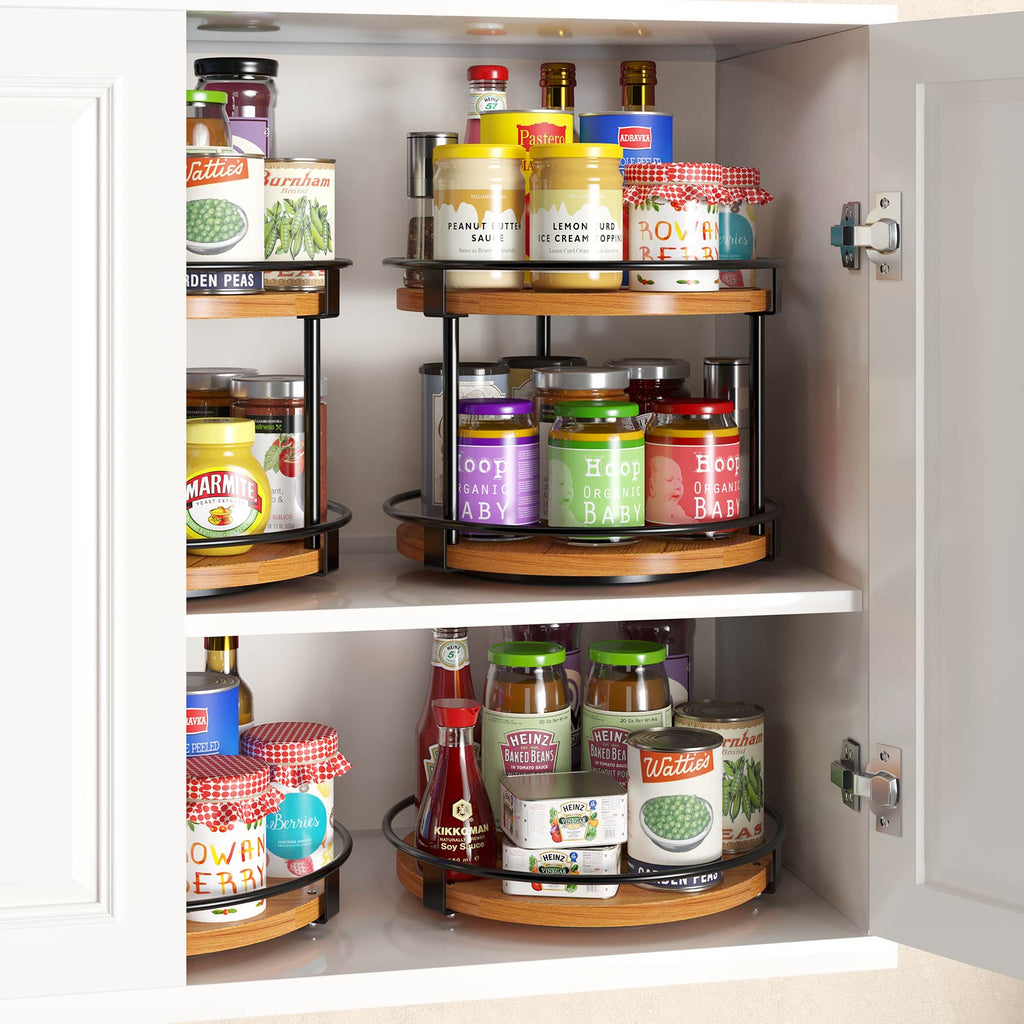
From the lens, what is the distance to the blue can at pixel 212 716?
112 cm

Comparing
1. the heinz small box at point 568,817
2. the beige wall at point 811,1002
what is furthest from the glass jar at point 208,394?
the beige wall at point 811,1002

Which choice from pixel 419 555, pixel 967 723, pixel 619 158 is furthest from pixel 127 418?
pixel 967 723

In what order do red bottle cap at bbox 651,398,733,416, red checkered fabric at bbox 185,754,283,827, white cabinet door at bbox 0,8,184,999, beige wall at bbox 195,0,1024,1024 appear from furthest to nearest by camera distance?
beige wall at bbox 195,0,1024,1024 < red bottle cap at bbox 651,398,733,416 < red checkered fabric at bbox 185,754,283,827 < white cabinet door at bbox 0,8,184,999

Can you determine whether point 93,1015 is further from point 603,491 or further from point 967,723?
point 967,723

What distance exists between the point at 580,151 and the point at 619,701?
0.48m

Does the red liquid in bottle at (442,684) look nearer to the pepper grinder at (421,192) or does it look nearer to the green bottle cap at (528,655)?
the green bottle cap at (528,655)

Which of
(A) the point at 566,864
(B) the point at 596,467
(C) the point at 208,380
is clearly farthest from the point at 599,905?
(C) the point at 208,380

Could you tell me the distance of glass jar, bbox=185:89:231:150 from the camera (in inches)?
41.7

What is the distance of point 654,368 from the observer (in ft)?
4.01

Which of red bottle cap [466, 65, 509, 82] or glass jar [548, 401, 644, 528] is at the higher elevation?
red bottle cap [466, 65, 509, 82]

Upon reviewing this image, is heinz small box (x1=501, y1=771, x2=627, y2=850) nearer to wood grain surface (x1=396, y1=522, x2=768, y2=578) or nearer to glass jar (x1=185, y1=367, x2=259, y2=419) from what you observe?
wood grain surface (x1=396, y1=522, x2=768, y2=578)

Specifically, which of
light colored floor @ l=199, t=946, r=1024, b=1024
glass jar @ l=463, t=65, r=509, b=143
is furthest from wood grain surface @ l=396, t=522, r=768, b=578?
light colored floor @ l=199, t=946, r=1024, b=1024

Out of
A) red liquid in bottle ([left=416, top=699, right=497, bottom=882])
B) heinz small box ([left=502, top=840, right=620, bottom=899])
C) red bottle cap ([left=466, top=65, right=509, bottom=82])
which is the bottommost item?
heinz small box ([left=502, top=840, right=620, bottom=899])

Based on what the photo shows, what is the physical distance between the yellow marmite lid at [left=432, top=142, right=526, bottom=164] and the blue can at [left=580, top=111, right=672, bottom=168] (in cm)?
11
